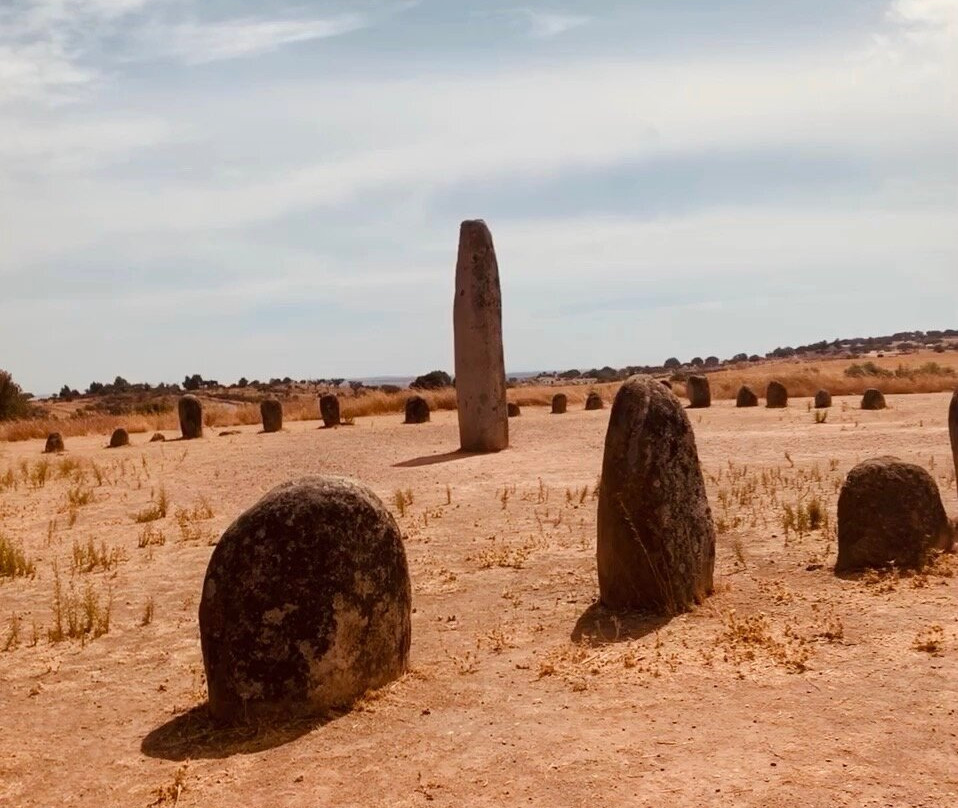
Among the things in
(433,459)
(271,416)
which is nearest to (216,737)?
(433,459)

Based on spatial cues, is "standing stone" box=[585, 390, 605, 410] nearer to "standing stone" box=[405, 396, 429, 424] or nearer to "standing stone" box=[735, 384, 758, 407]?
"standing stone" box=[735, 384, 758, 407]

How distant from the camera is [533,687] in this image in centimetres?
629

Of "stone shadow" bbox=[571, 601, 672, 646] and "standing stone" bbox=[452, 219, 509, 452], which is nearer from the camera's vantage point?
"stone shadow" bbox=[571, 601, 672, 646]

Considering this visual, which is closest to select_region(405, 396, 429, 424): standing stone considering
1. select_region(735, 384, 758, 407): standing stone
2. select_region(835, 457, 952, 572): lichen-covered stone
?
A: select_region(735, 384, 758, 407): standing stone

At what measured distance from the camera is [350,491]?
6.18m

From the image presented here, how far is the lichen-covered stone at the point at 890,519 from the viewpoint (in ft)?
27.5

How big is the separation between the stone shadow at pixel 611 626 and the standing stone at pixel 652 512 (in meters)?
0.11

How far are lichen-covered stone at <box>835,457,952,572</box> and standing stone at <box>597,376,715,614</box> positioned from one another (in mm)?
1381

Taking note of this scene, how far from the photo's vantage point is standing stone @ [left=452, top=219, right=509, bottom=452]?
19438mm

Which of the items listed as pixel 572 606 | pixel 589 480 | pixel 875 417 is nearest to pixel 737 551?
pixel 572 606

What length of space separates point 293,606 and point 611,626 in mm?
2659

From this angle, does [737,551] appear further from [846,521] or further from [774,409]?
[774,409]

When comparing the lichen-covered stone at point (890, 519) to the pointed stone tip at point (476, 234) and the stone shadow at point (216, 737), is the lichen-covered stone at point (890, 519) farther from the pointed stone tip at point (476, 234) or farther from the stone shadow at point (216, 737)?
the pointed stone tip at point (476, 234)

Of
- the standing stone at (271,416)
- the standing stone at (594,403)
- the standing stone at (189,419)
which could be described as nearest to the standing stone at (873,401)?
the standing stone at (594,403)
